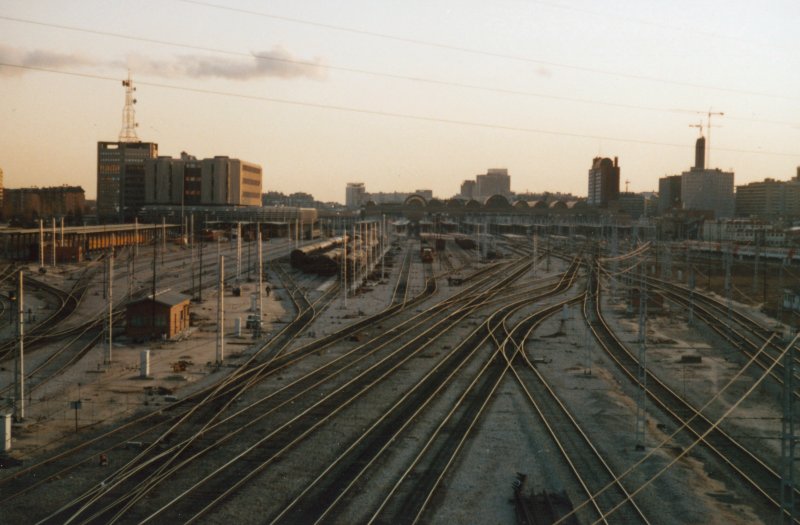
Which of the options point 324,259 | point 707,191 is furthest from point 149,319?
point 707,191

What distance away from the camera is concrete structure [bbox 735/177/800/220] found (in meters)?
134

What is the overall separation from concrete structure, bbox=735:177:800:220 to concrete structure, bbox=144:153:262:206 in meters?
88.6

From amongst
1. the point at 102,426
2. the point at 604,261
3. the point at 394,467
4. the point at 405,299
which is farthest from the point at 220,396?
the point at 604,261

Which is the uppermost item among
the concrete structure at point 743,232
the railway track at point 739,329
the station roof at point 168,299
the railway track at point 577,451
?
the concrete structure at point 743,232

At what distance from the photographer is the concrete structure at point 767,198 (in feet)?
439

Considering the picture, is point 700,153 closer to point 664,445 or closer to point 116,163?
point 116,163

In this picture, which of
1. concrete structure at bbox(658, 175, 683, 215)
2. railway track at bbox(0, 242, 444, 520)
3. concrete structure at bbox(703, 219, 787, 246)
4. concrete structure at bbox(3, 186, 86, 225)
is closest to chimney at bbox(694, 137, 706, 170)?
concrete structure at bbox(658, 175, 683, 215)

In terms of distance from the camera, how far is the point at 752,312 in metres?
37.9

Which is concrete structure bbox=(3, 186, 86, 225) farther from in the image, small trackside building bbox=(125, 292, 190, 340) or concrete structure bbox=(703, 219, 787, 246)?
small trackside building bbox=(125, 292, 190, 340)

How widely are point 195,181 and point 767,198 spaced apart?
110 metres

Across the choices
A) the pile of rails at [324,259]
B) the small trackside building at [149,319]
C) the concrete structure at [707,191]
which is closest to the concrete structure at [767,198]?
the concrete structure at [707,191]

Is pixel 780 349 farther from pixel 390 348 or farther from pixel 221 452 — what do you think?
pixel 221 452

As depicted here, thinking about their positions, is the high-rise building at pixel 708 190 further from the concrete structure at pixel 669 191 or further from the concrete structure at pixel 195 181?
the concrete structure at pixel 195 181

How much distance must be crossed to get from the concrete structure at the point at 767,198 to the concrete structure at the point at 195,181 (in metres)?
88.6
